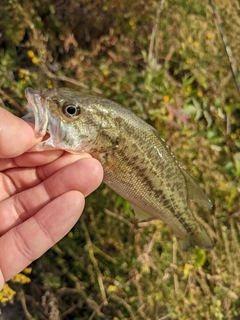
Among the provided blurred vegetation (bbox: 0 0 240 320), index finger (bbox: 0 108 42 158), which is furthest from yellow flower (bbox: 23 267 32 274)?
index finger (bbox: 0 108 42 158)

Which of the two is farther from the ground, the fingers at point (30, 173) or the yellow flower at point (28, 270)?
the fingers at point (30, 173)

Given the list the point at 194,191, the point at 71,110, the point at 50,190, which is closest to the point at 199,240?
the point at 194,191

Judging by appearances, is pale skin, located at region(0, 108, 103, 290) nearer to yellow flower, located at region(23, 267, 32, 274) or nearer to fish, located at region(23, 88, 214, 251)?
fish, located at region(23, 88, 214, 251)

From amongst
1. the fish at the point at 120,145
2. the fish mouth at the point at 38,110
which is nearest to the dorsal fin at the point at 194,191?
the fish at the point at 120,145

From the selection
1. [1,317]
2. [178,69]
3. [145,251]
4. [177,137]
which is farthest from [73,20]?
[1,317]

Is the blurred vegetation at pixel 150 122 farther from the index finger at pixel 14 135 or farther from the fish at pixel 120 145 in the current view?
the index finger at pixel 14 135

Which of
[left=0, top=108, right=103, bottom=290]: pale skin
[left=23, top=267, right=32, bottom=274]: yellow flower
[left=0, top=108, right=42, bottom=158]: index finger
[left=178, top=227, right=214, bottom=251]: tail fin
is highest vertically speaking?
[left=0, top=108, right=42, bottom=158]: index finger

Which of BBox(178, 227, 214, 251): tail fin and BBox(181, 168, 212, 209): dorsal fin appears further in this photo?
BBox(178, 227, 214, 251): tail fin
